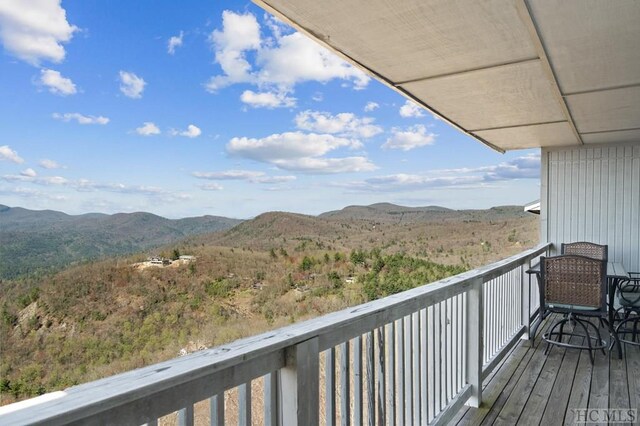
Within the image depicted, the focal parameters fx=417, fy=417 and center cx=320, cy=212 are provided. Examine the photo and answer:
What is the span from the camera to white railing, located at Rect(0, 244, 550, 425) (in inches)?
31.1

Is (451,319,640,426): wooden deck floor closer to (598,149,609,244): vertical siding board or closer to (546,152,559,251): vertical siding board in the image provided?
(598,149,609,244): vertical siding board

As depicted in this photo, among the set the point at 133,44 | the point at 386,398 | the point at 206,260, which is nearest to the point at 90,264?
the point at 206,260

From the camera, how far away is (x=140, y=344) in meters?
6.17

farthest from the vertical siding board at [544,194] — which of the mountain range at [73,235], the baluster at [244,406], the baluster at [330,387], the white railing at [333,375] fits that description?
the mountain range at [73,235]

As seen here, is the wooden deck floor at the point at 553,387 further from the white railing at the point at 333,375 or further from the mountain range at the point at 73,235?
the mountain range at the point at 73,235

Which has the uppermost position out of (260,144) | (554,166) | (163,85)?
(163,85)

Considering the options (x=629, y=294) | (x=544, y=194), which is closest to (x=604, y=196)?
(x=544, y=194)

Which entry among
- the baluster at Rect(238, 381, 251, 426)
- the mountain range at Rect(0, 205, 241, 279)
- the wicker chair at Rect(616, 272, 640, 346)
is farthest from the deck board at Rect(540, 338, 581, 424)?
the mountain range at Rect(0, 205, 241, 279)

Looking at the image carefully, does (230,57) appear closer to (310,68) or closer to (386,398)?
(310,68)

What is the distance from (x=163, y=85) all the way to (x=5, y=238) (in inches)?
606

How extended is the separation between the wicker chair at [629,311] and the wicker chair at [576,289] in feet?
1.13

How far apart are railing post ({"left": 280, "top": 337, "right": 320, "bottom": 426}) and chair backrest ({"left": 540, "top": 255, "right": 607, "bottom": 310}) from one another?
3.25 m

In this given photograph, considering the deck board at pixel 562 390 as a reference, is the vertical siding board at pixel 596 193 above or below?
above

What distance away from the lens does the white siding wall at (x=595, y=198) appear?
18.1 feet
